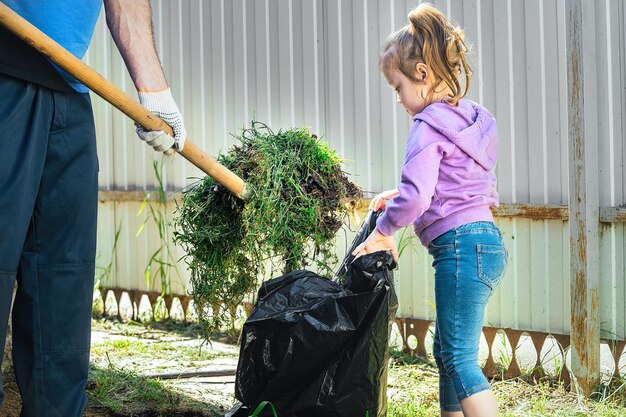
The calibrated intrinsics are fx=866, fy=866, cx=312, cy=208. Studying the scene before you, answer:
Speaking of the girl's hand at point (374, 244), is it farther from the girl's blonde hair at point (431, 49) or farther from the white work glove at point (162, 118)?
the white work glove at point (162, 118)

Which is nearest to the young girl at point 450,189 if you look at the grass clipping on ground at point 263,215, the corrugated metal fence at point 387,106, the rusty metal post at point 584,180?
the grass clipping on ground at point 263,215

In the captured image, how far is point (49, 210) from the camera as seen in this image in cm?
279

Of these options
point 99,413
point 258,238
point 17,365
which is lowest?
point 99,413

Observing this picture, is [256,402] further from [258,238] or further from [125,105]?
[125,105]

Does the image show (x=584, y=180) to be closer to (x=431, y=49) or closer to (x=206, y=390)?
(x=431, y=49)

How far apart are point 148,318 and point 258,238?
275 centimetres

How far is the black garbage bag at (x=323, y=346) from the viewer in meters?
3.10

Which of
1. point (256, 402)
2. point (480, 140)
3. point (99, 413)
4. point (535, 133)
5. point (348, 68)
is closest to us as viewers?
point (480, 140)

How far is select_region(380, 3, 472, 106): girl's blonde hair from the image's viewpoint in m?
2.97

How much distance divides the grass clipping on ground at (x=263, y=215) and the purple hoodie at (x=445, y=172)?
49 centimetres

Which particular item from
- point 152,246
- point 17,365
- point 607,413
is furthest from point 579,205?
point 152,246

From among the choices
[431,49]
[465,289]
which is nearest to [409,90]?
[431,49]

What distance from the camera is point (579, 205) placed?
12.9 feet

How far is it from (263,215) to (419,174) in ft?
2.55
